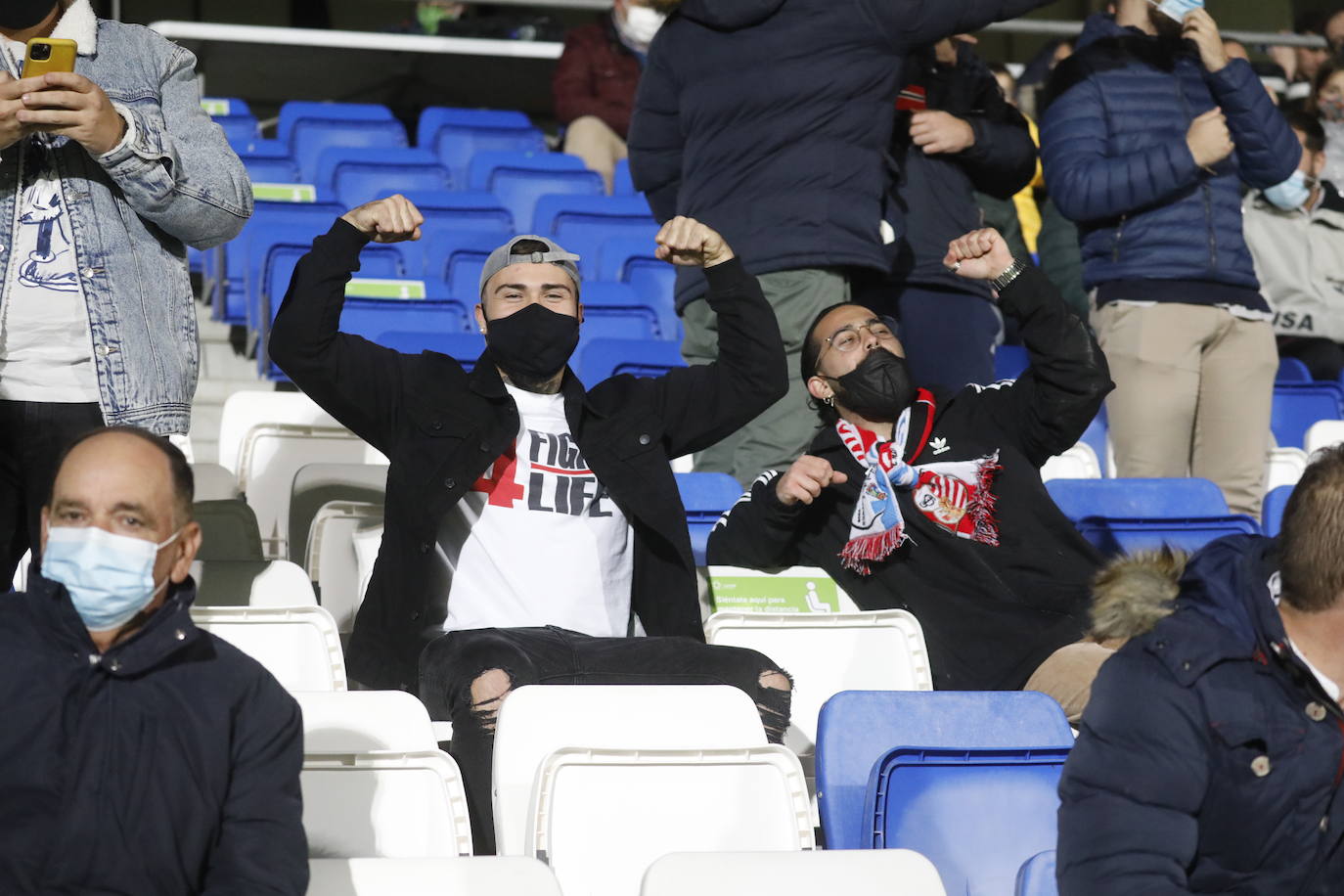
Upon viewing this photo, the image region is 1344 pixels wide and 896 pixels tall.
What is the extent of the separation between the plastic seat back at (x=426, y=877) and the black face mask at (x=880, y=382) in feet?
6.91

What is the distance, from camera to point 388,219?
11.7ft

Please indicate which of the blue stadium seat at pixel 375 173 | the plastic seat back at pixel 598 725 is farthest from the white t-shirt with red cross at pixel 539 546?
the blue stadium seat at pixel 375 173

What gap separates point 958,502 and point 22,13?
225cm

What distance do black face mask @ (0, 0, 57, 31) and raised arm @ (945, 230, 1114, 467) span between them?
6.53 ft

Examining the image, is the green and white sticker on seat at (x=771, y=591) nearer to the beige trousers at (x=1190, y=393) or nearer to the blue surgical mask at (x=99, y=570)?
the beige trousers at (x=1190, y=393)

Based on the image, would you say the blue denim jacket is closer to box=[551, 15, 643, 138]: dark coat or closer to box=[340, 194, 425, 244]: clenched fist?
box=[340, 194, 425, 244]: clenched fist

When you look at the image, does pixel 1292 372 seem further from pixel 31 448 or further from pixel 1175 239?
pixel 31 448

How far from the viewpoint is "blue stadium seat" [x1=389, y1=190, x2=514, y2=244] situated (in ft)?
23.0

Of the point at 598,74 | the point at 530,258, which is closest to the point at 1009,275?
the point at 530,258

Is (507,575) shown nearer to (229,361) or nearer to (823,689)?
(823,689)

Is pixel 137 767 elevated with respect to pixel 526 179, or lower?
lower

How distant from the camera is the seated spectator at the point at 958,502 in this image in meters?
3.98

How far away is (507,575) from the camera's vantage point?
368 centimetres

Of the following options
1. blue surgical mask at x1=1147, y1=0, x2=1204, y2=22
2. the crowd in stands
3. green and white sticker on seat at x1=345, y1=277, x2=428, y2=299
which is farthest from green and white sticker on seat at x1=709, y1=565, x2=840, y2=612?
green and white sticker on seat at x1=345, y1=277, x2=428, y2=299
